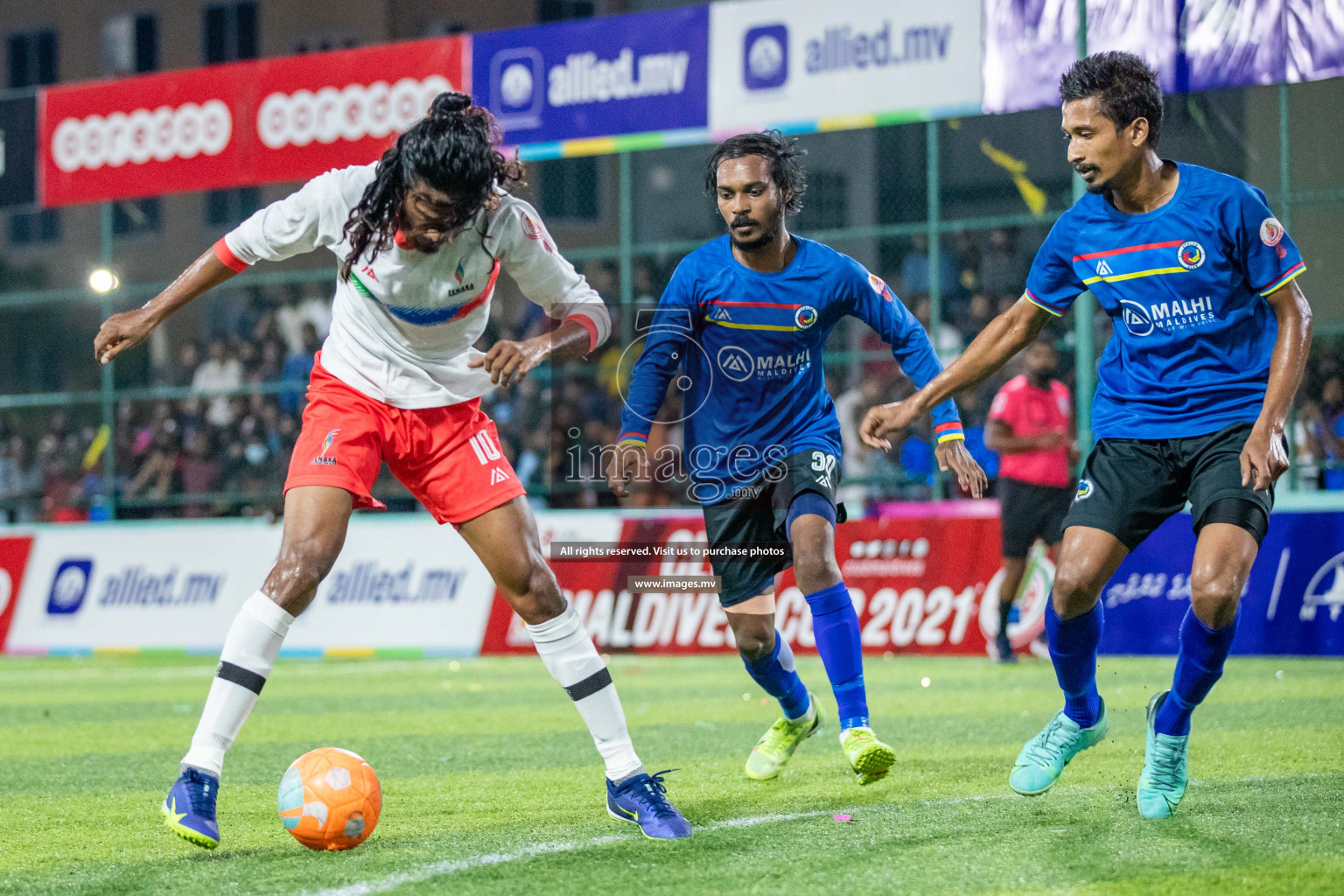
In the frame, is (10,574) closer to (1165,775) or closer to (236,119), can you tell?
(236,119)

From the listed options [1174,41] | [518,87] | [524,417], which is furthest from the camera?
[524,417]

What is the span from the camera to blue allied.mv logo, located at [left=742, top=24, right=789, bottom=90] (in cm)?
1401

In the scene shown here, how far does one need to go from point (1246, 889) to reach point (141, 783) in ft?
14.2

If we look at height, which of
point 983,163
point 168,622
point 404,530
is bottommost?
point 168,622

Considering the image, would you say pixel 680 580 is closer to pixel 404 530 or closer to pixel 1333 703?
pixel 404 530

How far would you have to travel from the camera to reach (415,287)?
15.6 ft

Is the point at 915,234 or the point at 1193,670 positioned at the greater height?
the point at 915,234

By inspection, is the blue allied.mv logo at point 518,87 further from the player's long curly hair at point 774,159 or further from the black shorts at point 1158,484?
the black shorts at point 1158,484

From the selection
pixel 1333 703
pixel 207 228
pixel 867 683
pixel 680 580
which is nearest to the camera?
pixel 1333 703

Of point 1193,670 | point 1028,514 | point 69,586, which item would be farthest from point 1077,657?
point 69,586

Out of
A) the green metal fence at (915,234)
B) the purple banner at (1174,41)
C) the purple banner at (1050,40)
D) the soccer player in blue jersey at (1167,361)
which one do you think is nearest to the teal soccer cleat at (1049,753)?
the soccer player in blue jersey at (1167,361)

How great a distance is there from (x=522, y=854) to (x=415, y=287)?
5.65 ft

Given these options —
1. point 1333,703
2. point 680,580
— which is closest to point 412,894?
point 1333,703

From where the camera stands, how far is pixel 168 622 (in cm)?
1461
